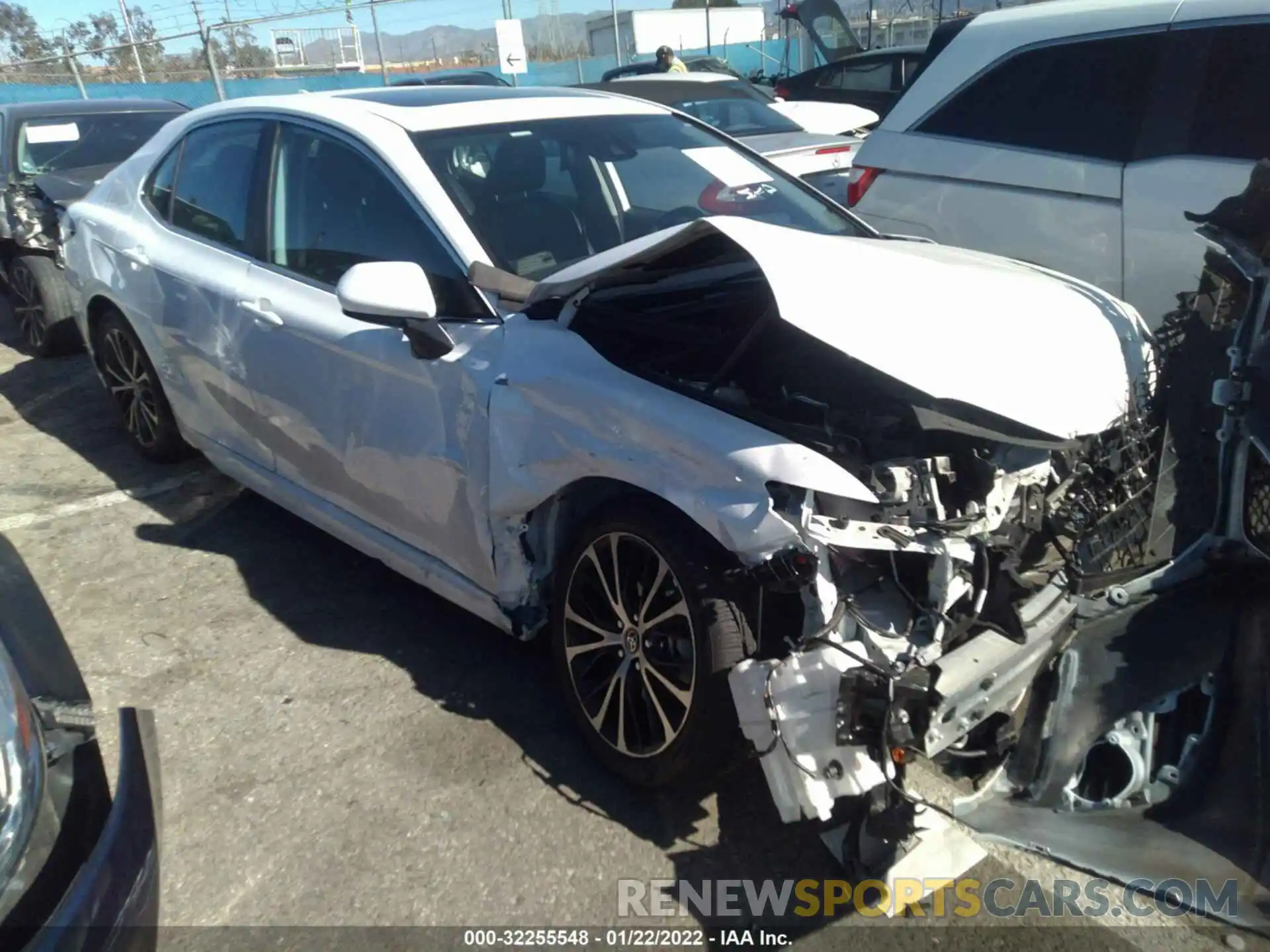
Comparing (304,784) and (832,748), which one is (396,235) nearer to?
(304,784)

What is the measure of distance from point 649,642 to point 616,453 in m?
0.52

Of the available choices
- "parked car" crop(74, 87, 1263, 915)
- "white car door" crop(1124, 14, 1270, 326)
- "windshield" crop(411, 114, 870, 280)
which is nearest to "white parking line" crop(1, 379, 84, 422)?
"parked car" crop(74, 87, 1263, 915)

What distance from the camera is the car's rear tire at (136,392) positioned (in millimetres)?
4789

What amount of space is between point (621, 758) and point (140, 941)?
1281 mm

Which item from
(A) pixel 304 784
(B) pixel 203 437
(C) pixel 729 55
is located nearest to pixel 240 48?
(C) pixel 729 55

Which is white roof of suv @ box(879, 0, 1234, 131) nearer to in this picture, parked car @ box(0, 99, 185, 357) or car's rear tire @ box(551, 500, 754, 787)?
car's rear tire @ box(551, 500, 754, 787)

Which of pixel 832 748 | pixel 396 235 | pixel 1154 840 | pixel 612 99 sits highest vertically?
pixel 612 99

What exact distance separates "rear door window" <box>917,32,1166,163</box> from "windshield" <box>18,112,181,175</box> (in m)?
6.36

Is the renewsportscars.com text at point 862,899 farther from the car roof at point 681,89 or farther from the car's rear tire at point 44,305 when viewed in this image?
the car roof at point 681,89

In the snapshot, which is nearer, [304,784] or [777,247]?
[777,247]

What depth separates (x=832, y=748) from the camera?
2.06m

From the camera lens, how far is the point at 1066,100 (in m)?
4.54

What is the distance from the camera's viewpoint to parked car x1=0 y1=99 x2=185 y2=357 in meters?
7.38

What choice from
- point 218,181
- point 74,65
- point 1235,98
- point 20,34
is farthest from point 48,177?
point 20,34
